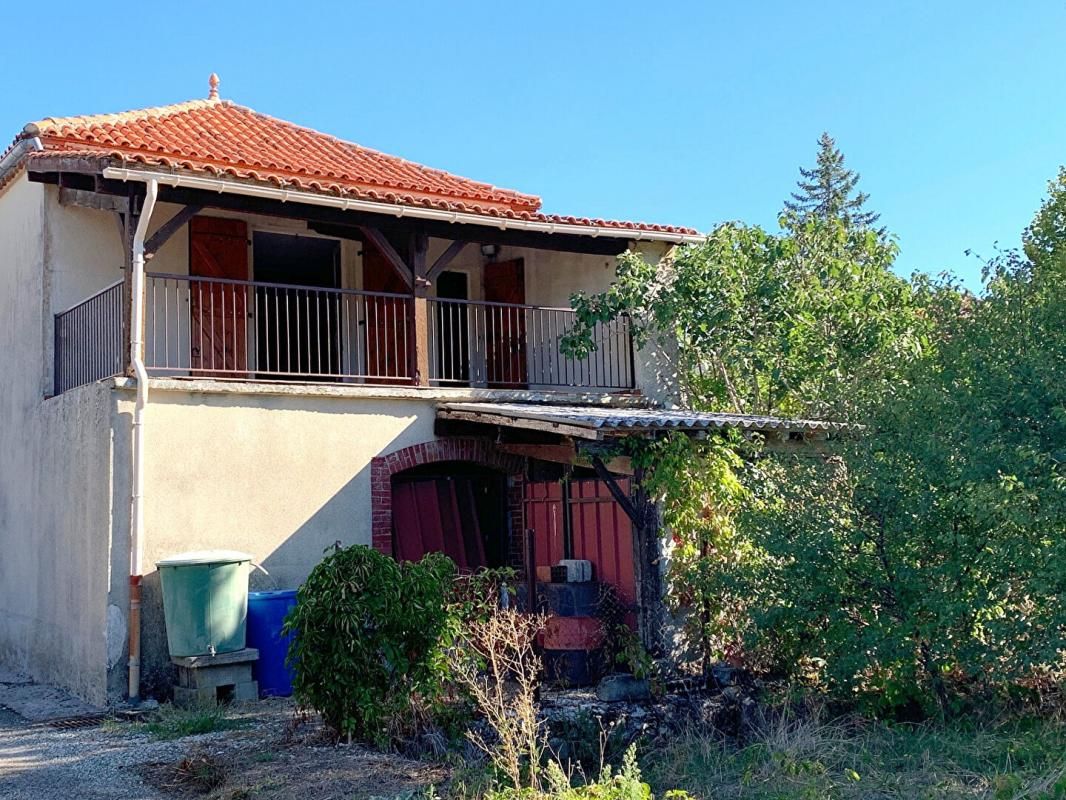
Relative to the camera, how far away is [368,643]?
8.05 meters

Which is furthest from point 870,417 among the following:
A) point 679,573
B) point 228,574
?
point 228,574

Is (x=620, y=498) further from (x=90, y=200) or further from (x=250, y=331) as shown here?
(x=90, y=200)

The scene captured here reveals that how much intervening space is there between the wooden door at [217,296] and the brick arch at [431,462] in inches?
96.9

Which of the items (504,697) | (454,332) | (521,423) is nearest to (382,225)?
(521,423)

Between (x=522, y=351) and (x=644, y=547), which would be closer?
(x=644, y=547)

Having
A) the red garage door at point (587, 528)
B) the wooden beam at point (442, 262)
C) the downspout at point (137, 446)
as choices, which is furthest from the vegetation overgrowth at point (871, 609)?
the wooden beam at point (442, 262)

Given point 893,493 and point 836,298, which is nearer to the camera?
point 893,493

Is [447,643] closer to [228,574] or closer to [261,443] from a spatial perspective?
[228,574]

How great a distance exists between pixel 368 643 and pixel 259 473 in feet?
11.3

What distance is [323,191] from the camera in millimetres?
11117

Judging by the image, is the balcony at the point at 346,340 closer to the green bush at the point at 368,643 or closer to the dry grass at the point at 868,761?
the green bush at the point at 368,643

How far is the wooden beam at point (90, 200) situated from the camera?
1122cm

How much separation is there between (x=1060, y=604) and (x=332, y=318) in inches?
379

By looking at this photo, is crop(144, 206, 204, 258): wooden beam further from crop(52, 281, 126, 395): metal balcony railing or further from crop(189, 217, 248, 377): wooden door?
crop(189, 217, 248, 377): wooden door
